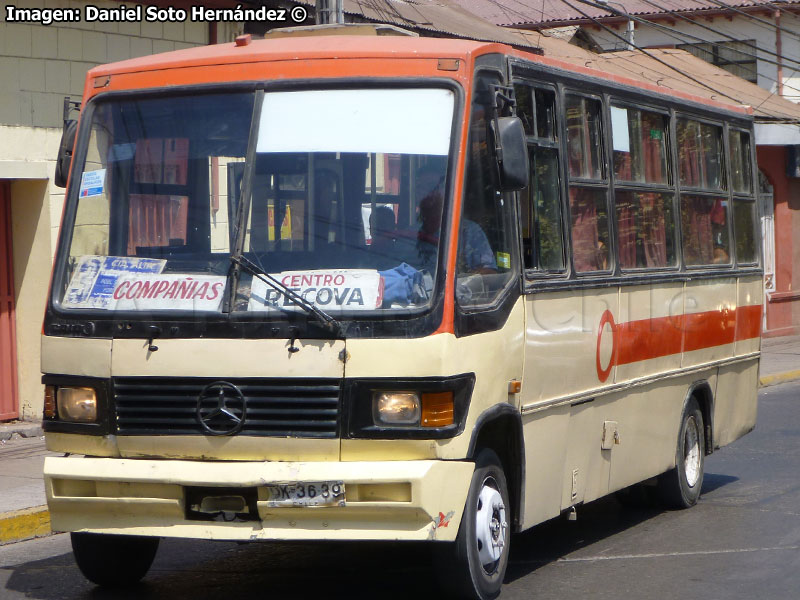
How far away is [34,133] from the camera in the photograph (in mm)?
11914

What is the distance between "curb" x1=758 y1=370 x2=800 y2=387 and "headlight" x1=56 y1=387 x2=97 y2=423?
13159mm

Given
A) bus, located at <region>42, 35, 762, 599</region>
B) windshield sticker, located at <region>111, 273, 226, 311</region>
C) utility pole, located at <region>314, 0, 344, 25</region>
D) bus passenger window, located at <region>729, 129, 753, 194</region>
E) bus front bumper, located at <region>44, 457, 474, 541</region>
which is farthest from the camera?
utility pole, located at <region>314, 0, 344, 25</region>

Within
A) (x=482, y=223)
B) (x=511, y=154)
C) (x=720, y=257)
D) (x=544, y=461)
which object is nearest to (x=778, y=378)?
(x=720, y=257)

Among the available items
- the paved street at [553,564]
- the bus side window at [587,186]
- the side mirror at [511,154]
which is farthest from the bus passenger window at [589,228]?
the paved street at [553,564]

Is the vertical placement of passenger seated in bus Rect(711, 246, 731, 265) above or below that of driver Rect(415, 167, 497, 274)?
below

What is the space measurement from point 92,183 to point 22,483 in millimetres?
3858

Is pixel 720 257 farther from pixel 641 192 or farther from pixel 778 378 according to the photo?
pixel 778 378

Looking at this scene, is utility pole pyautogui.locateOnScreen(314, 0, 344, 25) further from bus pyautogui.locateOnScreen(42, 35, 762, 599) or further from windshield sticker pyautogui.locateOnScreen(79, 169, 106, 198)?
windshield sticker pyautogui.locateOnScreen(79, 169, 106, 198)

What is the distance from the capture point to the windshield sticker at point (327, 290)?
573 centimetres

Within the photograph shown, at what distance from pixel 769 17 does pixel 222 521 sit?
2478cm

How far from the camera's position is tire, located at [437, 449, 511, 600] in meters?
5.87

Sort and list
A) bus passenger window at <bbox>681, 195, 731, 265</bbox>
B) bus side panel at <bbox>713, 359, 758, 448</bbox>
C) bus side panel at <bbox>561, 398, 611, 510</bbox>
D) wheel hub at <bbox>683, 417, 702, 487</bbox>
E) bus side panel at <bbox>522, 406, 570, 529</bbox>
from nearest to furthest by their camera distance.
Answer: bus side panel at <bbox>522, 406, 570, 529</bbox> < bus side panel at <bbox>561, 398, 611, 510</bbox> < bus passenger window at <bbox>681, 195, 731, 265</bbox> < wheel hub at <bbox>683, 417, 702, 487</bbox> < bus side panel at <bbox>713, 359, 758, 448</bbox>

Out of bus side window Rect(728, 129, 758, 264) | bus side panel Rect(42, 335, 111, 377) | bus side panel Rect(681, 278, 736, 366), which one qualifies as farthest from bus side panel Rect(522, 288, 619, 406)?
bus side window Rect(728, 129, 758, 264)

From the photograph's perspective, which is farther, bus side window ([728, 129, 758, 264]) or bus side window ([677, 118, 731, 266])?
bus side window ([728, 129, 758, 264])
